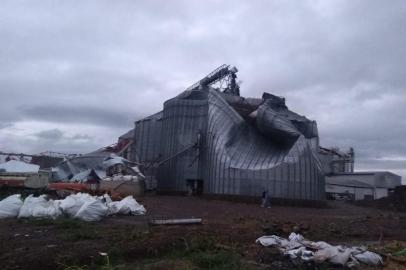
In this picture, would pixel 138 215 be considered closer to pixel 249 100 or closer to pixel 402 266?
pixel 402 266

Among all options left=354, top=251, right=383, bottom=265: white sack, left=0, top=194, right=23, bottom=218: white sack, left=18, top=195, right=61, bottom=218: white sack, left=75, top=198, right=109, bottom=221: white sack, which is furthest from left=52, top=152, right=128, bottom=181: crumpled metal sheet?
left=354, top=251, right=383, bottom=265: white sack

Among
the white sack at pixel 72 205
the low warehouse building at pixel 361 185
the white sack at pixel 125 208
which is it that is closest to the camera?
the white sack at pixel 72 205

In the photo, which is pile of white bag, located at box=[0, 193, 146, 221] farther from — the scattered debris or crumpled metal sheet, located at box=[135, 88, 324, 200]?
crumpled metal sheet, located at box=[135, 88, 324, 200]

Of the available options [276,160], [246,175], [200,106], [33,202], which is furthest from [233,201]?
[33,202]

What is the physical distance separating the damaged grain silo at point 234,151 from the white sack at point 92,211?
75.5 feet

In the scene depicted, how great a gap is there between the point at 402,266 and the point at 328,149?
7717cm

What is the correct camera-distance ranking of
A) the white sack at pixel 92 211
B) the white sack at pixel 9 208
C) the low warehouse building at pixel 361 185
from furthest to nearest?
1. the low warehouse building at pixel 361 185
2. the white sack at pixel 9 208
3. the white sack at pixel 92 211

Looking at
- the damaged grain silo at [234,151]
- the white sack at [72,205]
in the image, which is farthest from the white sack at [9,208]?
the damaged grain silo at [234,151]

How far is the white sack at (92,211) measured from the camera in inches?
809

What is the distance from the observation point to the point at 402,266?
12.5m

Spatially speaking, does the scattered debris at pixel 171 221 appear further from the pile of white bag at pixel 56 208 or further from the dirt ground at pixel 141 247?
the pile of white bag at pixel 56 208

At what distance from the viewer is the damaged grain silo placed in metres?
43.0

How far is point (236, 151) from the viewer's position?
46.8 metres

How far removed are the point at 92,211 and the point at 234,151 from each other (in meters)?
27.0
